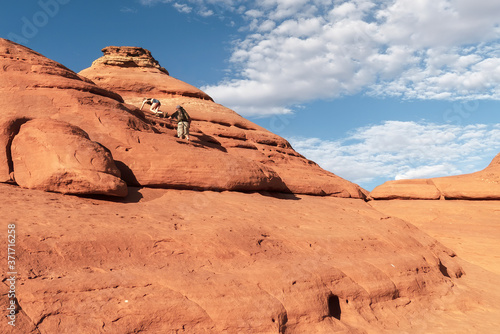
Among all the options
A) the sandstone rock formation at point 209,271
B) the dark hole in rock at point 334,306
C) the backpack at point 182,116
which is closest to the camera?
the sandstone rock formation at point 209,271

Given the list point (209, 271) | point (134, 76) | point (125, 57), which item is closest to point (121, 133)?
point (209, 271)

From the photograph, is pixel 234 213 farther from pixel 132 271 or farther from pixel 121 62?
pixel 121 62

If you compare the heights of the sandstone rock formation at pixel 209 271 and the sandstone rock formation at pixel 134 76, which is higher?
the sandstone rock formation at pixel 134 76

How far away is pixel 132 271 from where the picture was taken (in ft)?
16.4

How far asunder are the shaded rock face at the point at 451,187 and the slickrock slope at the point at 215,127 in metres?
1.46

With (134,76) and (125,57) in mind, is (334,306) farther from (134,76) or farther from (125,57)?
(125,57)

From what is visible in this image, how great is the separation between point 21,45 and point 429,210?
15.4m

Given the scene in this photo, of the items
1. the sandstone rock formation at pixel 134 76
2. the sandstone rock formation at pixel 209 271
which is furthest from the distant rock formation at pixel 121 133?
the sandstone rock formation at pixel 134 76

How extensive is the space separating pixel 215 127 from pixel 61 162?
11.5 metres

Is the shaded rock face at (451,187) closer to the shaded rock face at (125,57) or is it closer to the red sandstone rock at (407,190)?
the red sandstone rock at (407,190)

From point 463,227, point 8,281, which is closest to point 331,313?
point 8,281

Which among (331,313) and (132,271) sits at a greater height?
(132,271)

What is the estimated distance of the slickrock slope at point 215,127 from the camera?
14500mm

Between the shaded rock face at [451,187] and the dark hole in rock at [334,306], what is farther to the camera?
the shaded rock face at [451,187]
